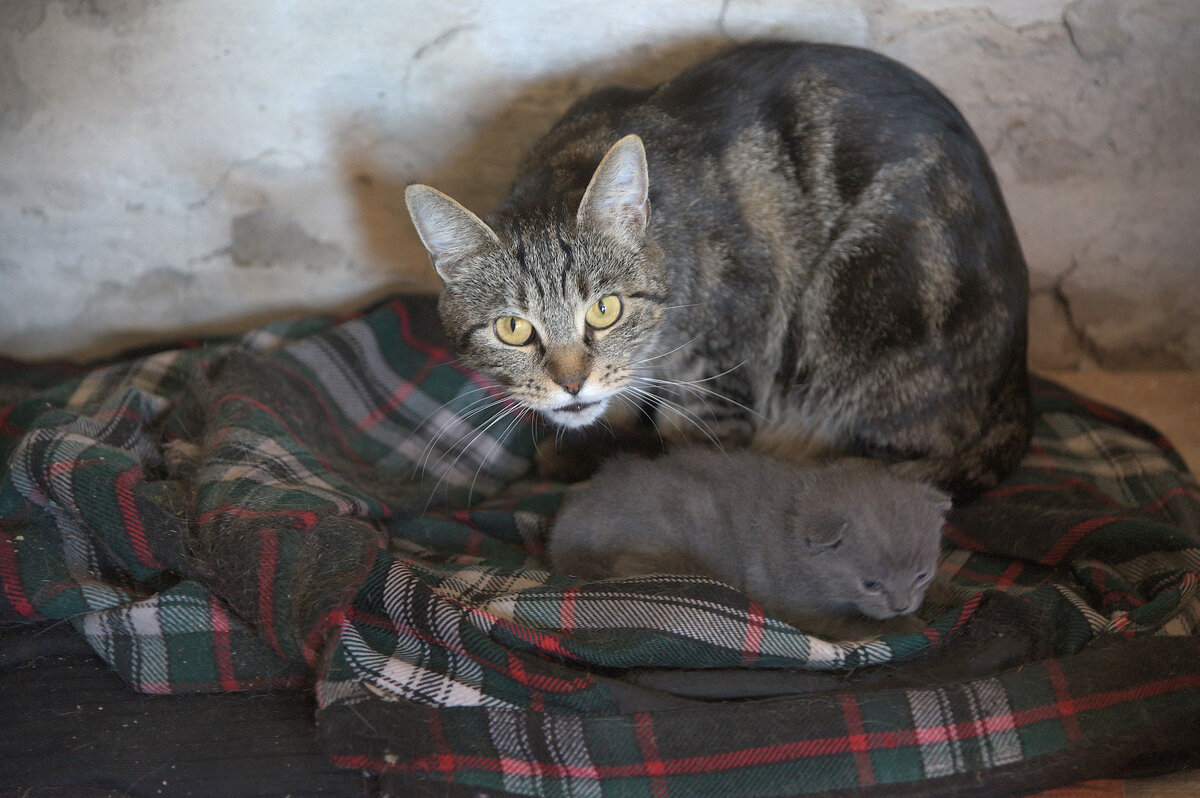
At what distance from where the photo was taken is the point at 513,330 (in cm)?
203

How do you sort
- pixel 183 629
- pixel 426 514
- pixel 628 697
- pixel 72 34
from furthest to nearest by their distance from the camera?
1. pixel 72 34
2. pixel 426 514
3. pixel 183 629
4. pixel 628 697

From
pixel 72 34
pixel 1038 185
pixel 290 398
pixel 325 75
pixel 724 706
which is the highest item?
pixel 72 34

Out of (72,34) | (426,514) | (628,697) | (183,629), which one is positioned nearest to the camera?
(628,697)

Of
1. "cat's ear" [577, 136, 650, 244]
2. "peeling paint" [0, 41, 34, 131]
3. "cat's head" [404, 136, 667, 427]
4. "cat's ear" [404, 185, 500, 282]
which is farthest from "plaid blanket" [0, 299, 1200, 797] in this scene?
"peeling paint" [0, 41, 34, 131]

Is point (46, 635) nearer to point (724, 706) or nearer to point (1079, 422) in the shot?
point (724, 706)

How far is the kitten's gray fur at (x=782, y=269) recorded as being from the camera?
1.99 meters

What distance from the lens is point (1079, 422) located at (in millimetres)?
2512

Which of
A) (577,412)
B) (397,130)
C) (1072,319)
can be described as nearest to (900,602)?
(577,412)

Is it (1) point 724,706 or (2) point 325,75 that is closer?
(1) point 724,706

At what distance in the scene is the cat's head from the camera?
6.42 ft

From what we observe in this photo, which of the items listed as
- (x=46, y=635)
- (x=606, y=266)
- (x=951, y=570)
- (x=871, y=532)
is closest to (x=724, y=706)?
(x=871, y=532)

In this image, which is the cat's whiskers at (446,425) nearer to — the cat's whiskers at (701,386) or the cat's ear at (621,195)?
the cat's whiskers at (701,386)

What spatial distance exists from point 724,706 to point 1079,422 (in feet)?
4.91

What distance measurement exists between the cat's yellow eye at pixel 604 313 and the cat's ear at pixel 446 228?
26 cm
